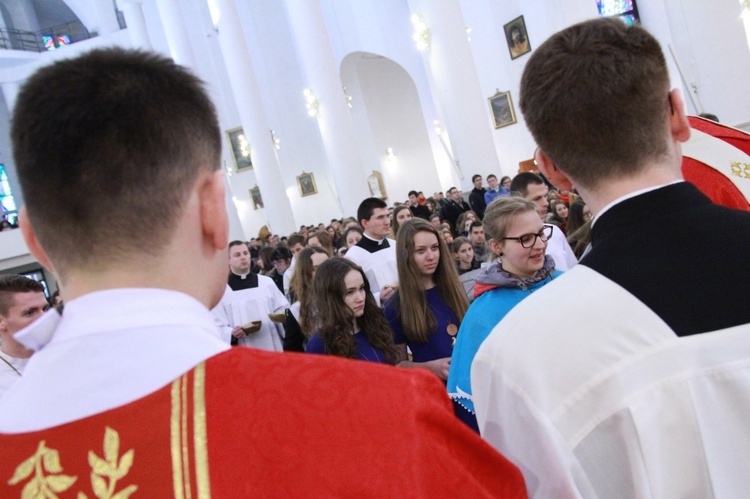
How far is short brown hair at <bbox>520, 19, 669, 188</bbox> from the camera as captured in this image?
1380mm

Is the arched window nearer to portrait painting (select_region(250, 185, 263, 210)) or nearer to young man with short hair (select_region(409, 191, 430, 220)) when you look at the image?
portrait painting (select_region(250, 185, 263, 210))

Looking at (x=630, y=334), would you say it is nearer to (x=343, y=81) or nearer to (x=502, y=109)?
(x=502, y=109)

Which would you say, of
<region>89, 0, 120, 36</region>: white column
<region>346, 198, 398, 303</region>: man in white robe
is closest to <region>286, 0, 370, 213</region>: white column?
<region>346, 198, 398, 303</region>: man in white robe

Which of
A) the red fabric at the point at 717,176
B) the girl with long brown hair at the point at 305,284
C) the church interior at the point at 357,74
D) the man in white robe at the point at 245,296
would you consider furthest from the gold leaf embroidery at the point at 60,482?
the church interior at the point at 357,74

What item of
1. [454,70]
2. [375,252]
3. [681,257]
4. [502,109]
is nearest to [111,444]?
[681,257]

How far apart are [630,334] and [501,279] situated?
168 cm

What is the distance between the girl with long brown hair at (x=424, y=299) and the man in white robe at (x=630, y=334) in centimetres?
256

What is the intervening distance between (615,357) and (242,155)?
24352mm

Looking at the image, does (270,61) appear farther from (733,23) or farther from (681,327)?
(681,327)

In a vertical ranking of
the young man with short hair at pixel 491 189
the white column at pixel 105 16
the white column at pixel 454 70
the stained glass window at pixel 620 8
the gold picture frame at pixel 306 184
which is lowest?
the young man with short hair at pixel 491 189

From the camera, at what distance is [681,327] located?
4.00ft

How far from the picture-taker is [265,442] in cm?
92

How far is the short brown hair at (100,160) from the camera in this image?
1005 mm

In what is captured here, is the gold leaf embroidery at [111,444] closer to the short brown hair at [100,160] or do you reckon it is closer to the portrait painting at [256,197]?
the short brown hair at [100,160]
